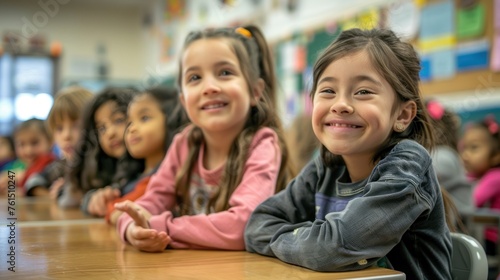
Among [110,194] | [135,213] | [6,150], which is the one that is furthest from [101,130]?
[6,150]

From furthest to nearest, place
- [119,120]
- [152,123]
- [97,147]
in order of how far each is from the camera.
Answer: [97,147] < [119,120] < [152,123]

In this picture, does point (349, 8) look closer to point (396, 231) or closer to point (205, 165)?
point (205, 165)

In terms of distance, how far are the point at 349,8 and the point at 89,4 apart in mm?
4339

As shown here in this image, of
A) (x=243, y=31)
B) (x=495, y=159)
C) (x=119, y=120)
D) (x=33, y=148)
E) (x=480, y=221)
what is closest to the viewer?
(x=243, y=31)

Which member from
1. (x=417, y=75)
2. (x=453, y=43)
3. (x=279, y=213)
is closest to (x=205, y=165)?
(x=279, y=213)

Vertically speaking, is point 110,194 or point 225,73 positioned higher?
point 225,73

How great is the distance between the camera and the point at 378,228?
85 centimetres

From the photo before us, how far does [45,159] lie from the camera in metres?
2.92

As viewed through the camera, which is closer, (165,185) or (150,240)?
(150,240)

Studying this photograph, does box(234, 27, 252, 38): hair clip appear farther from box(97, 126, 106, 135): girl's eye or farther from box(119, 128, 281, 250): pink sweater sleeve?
box(97, 126, 106, 135): girl's eye

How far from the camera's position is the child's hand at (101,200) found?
1829 mm

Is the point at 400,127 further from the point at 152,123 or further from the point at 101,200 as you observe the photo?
the point at 101,200

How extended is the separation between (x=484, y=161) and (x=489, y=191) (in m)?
0.31

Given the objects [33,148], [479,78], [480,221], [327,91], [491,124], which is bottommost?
[480,221]
